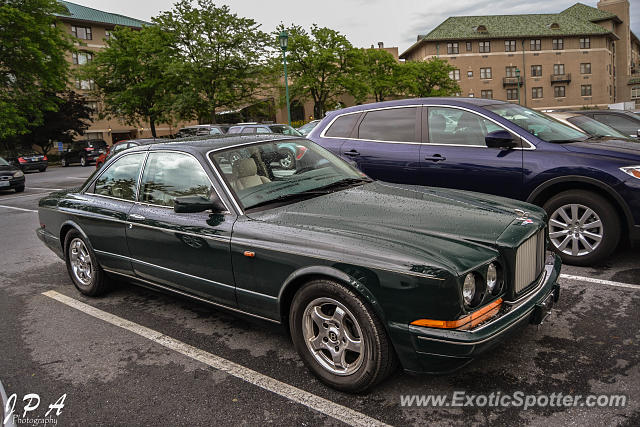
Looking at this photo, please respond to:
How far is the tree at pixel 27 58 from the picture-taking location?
32.4 metres

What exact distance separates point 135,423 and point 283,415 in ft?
2.75

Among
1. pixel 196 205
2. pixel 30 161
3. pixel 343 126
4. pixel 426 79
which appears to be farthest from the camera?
pixel 426 79

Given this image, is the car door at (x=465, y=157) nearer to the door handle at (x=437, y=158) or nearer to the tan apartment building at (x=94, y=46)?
the door handle at (x=437, y=158)

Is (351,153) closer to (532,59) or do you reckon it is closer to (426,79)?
(426,79)

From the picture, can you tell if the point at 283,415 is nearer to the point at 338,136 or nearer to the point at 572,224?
the point at 572,224

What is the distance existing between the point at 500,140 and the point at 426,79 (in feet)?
214

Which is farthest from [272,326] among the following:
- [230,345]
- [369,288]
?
[369,288]

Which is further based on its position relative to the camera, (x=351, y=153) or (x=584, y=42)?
(x=584, y=42)

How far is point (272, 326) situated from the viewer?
3404mm

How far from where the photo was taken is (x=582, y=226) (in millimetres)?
5230

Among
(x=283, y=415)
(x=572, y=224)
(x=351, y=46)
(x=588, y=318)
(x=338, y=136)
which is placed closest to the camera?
(x=283, y=415)

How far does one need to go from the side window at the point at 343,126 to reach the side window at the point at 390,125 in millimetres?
160

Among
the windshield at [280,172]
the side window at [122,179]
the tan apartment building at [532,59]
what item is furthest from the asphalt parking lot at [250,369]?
the tan apartment building at [532,59]

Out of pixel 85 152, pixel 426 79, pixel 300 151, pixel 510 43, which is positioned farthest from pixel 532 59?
pixel 300 151
